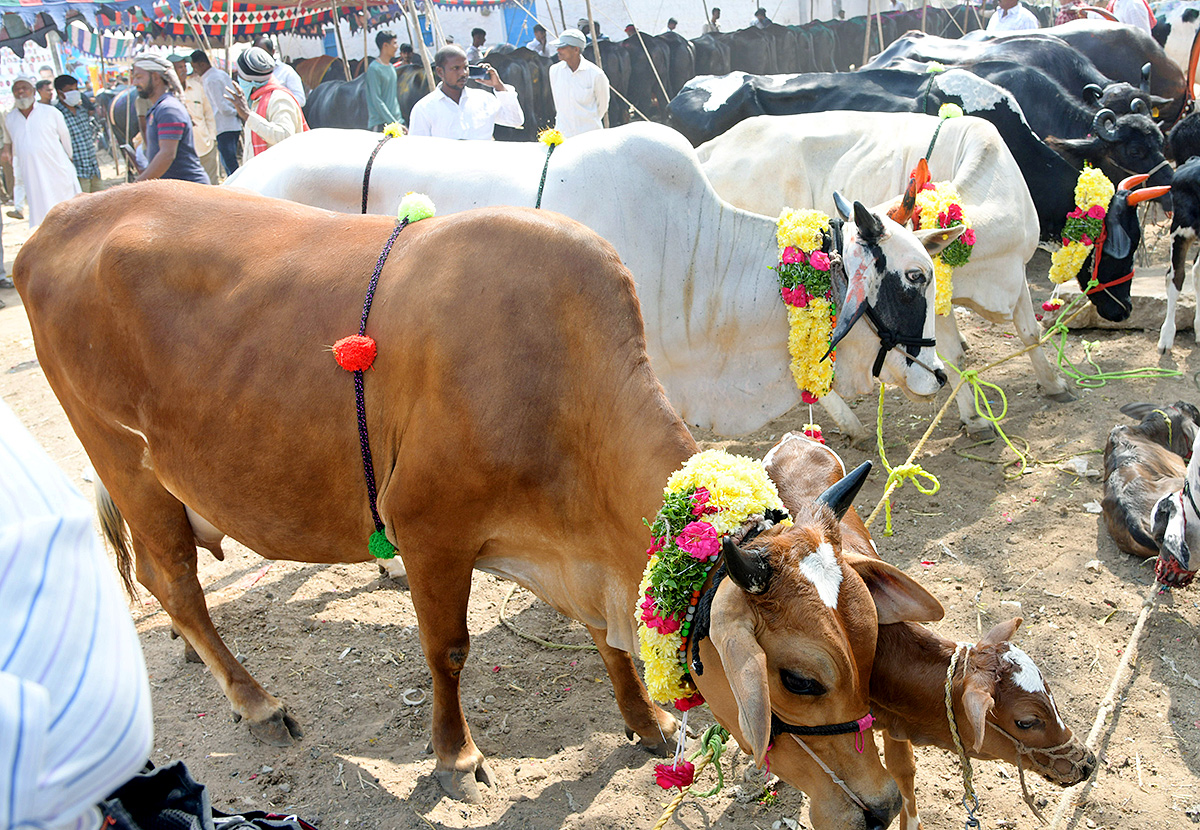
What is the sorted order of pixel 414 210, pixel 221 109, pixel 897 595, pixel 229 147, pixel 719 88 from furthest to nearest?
pixel 229 147 → pixel 221 109 → pixel 719 88 → pixel 414 210 → pixel 897 595

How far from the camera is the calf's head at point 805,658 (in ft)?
7.25

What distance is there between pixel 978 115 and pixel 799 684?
6.98 m

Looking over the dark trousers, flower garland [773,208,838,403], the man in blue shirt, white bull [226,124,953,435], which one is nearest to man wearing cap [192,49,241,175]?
the dark trousers

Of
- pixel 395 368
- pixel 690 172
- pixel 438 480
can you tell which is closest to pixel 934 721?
pixel 438 480

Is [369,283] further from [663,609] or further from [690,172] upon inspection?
[690,172]

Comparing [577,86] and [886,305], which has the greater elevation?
[577,86]

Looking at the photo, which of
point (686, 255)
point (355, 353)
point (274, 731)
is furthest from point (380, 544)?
point (686, 255)

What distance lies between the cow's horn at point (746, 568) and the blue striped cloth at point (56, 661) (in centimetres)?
134

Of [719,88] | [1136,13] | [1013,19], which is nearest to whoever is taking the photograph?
[719,88]

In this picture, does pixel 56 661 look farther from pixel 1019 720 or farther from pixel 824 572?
pixel 1019 720

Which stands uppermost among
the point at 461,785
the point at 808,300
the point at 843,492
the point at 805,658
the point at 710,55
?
the point at 710,55

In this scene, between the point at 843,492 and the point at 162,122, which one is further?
the point at 162,122

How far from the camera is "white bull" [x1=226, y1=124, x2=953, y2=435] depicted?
15.3 ft

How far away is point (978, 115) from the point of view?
25.6ft
